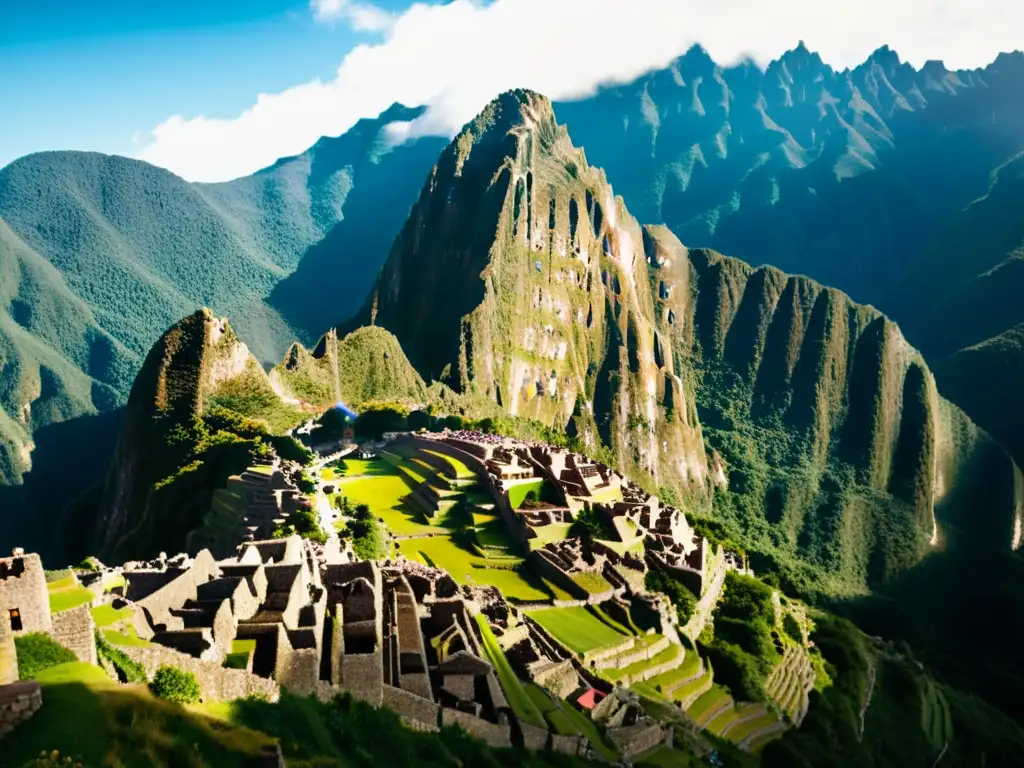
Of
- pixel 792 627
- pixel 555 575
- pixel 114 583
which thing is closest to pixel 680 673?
pixel 555 575

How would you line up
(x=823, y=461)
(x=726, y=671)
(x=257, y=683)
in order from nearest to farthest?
1. (x=257, y=683)
2. (x=726, y=671)
3. (x=823, y=461)

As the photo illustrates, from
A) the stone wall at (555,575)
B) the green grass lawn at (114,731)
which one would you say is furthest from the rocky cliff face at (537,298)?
the green grass lawn at (114,731)

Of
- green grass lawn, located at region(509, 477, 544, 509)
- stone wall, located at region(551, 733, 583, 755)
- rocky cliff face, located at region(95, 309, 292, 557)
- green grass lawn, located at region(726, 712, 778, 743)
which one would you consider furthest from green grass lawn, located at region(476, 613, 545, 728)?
rocky cliff face, located at region(95, 309, 292, 557)

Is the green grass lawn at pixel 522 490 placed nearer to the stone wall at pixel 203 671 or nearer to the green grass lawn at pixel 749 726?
the green grass lawn at pixel 749 726

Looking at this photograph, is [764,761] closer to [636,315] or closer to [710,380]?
[636,315]

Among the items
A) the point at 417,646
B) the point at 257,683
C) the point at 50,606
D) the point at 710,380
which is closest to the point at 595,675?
the point at 417,646

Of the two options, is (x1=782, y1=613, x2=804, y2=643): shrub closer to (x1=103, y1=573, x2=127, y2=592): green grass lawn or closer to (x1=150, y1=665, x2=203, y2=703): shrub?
(x1=103, y1=573, x2=127, y2=592): green grass lawn

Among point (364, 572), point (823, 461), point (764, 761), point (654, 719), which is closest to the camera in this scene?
point (364, 572)
